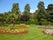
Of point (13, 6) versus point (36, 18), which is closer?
point (36, 18)

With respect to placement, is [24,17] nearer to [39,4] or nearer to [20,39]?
[39,4]

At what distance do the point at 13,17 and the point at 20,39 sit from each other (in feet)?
28.9

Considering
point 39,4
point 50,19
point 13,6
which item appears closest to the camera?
point 50,19

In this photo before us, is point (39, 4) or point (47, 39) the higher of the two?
point (39, 4)

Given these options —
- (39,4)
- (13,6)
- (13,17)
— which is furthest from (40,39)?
(13,6)

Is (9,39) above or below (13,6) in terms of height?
below

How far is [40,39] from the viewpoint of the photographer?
16594 mm

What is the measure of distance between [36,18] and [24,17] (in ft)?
15.7

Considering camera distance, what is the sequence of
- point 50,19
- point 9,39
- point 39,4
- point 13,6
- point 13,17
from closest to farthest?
point 9,39, point 13,17, point 50,19, point 39,4, point 13,6

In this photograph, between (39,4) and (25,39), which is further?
(39,4)

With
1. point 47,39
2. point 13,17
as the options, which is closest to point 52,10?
point 13,17

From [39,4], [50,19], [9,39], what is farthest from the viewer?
[39,4]

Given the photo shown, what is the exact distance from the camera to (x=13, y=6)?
6450 centimetres

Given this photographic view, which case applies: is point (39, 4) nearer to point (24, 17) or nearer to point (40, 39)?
point (24, 17)
